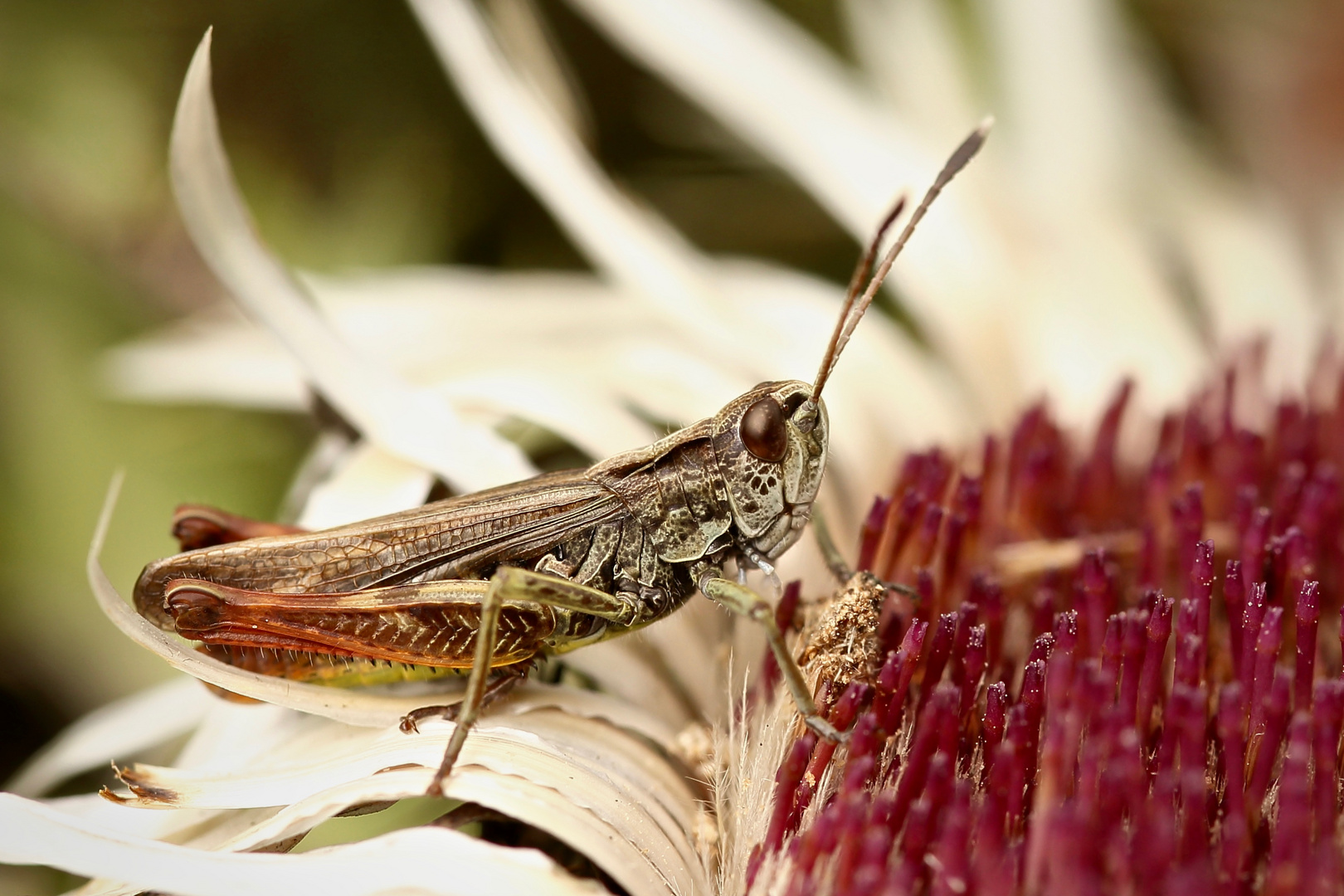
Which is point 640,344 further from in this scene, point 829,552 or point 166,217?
point 166,217

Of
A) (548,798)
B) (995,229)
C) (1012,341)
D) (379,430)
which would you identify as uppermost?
(995,229)

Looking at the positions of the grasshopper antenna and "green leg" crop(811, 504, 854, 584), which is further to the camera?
"green leg" crop(811, 504, 854, 584)

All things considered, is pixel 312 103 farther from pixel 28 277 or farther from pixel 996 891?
pixel 996 891

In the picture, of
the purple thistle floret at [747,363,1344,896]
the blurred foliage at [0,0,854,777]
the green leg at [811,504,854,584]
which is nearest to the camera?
the purple thistle floret at [747,363,1344,896]

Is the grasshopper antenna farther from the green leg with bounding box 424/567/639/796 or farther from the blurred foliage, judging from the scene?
the blurred foliage

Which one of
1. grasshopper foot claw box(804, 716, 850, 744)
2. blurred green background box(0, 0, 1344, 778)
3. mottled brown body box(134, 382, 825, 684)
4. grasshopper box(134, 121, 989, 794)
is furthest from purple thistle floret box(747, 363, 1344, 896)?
blurred green background box(0, 0, 1344, 778)

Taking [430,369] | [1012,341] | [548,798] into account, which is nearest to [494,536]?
[548,798]

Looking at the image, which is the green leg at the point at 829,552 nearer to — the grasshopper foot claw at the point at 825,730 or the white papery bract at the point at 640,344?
the white papery bract at the point at 640,344

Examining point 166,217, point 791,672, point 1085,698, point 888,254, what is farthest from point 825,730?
point 166,217
